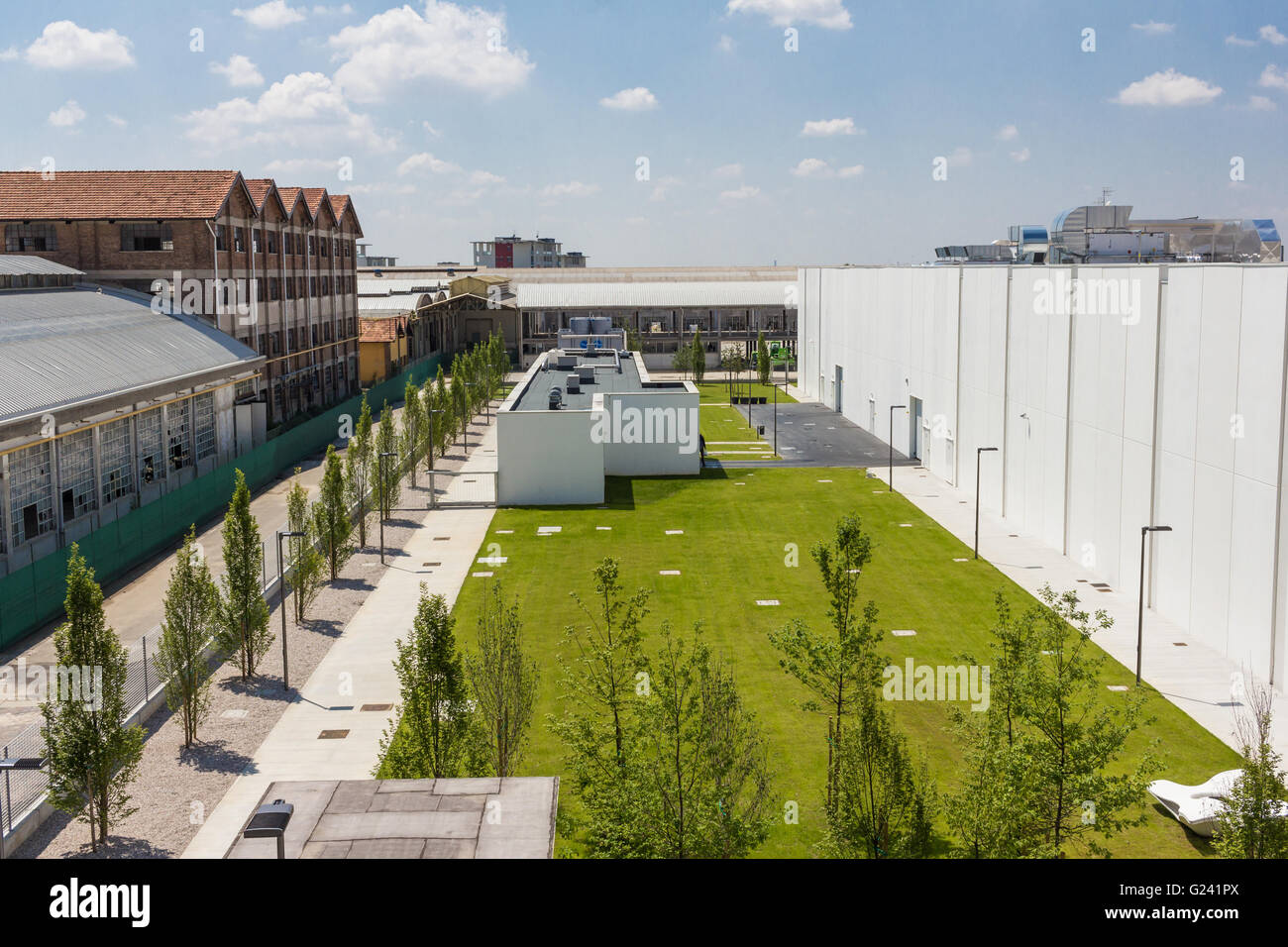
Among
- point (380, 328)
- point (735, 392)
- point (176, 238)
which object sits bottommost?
point (735, 392)

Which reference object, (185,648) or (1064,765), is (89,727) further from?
(1064,765)

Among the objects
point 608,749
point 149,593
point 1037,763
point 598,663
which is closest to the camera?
point 1037,763

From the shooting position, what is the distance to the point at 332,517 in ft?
117

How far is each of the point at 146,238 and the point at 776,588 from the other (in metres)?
38.9

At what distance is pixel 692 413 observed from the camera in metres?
53.8

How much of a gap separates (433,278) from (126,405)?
96.4 meters

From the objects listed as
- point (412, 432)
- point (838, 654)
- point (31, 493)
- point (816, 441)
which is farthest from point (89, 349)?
point (816, 441)

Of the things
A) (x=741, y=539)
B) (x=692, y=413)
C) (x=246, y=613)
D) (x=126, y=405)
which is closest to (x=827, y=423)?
(x=692, y=413)

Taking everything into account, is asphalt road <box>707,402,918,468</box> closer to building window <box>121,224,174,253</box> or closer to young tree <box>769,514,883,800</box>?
building window <box>121,224,174,253</box>

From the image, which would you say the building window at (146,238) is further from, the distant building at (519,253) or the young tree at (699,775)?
the distant building at (519,253)

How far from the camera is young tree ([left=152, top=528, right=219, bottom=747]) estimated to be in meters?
23.6

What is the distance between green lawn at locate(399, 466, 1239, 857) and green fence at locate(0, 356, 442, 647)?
10.6m

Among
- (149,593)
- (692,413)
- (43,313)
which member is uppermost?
(43,313)
